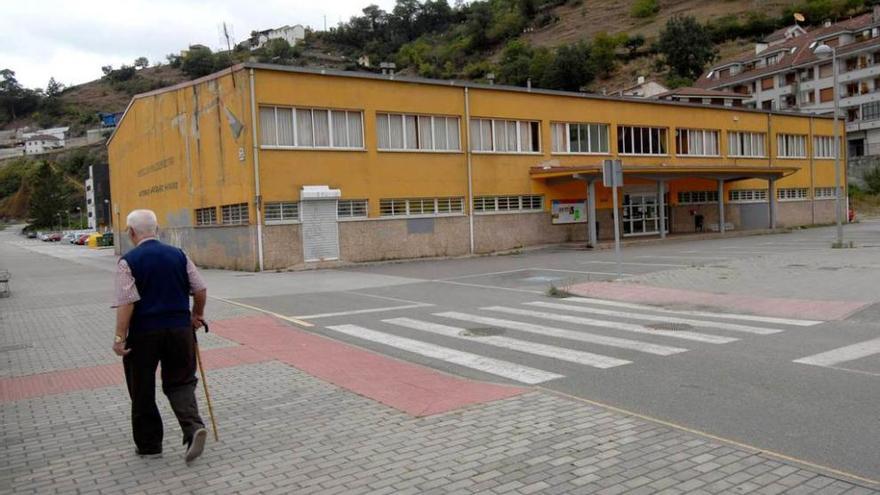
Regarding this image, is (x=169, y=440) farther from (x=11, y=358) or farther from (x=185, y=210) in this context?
(x=185, y=210)

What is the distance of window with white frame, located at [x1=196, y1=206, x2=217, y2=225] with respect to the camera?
28.2m

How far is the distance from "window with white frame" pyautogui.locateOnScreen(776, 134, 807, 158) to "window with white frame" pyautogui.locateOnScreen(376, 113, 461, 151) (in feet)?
84.2

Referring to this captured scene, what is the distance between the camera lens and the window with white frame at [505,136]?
30.0 metres

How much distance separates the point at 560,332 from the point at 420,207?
1837 cm

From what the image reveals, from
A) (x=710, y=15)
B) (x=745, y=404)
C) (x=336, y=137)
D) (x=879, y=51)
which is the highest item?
(x=710, y=15)

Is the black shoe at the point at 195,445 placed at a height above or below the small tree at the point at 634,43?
below

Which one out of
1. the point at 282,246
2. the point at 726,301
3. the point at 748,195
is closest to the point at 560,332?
the point at 726,301

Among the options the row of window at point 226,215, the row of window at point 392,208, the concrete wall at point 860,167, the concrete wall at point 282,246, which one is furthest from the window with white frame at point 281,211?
the concrete wall at point 860,167

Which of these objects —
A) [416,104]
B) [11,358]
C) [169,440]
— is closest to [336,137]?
[416,104]

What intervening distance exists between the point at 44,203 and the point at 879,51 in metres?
121

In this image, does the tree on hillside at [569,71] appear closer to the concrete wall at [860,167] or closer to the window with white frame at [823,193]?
the concrete wall at [860,167]

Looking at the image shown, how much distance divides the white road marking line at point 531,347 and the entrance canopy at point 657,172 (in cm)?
1920

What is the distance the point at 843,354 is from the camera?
7.98 meters

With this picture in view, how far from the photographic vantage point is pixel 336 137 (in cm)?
2597
